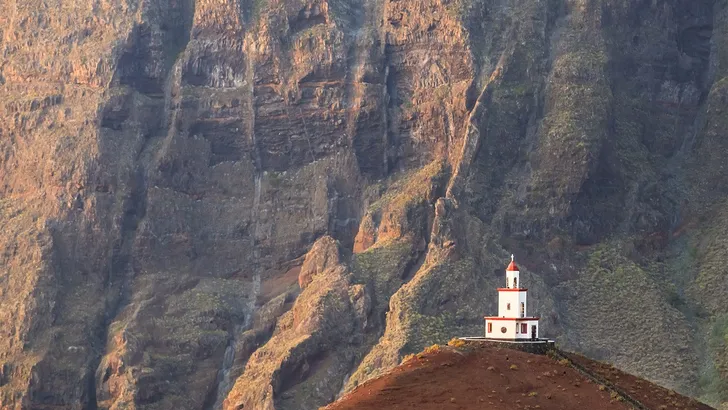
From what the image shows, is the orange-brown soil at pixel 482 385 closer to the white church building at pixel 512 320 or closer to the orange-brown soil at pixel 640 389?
the white church building at pixel 512 320

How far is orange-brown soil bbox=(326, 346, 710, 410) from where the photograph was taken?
158 m

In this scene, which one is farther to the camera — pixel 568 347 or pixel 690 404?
pixel 568 347

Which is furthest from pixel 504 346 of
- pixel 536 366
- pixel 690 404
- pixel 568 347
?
pixel 568 347

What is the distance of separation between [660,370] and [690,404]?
3016cm

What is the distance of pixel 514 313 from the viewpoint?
167 meters

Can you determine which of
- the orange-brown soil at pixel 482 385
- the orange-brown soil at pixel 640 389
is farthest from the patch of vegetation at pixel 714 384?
the orange-brown soil at pixel 482 385

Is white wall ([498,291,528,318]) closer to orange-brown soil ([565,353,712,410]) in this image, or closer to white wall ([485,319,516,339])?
white wall ([485,319,516,339])

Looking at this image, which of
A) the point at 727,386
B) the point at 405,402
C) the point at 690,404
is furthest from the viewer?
the point at 727,386

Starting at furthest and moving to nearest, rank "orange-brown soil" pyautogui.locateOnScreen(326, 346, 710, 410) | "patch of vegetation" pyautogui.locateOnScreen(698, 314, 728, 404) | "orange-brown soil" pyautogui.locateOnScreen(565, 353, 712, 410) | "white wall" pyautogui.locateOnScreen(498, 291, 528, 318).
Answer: "patch of vegetation" pyautogui.locateOnScreen(698, 314, 728, 404)
"white wall" pyautogui.locateOnScreen(498, 291, 528, 318)
"orange-brown soil" pyautogui.locateOnScreen(565, 353, 712, 410)
"orange-brown soil" pyautogui.locateOnScreen(326, 346, 710, 410)

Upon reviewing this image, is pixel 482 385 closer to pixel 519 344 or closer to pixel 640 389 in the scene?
pixel 519 344

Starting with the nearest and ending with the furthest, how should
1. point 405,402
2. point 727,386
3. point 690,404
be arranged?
point 405,402
point 690,404
point 727,386

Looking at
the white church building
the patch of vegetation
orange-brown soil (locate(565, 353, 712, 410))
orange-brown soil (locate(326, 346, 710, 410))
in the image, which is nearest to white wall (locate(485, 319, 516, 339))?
the white church building

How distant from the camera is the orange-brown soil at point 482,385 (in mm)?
158000

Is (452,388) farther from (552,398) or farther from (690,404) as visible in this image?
(690,404)
